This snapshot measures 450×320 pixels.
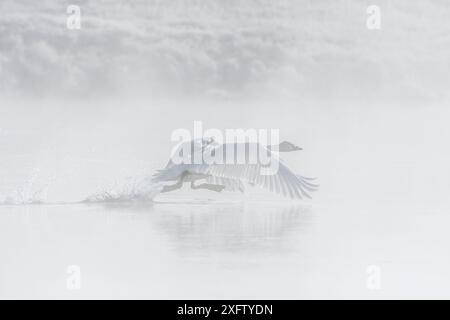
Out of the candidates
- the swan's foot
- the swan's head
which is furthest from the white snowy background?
the swan's head

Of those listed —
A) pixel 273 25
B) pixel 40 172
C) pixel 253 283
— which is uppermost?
pixel 273 25

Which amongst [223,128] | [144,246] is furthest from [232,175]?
[223,128]

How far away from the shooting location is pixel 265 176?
38.2ft

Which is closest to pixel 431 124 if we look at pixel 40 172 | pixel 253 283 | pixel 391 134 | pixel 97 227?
pixel 391 134

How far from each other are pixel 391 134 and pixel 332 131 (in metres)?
1.16

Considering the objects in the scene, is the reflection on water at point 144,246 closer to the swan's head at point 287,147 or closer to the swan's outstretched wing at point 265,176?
the swan's outstretched wing at point 265,176

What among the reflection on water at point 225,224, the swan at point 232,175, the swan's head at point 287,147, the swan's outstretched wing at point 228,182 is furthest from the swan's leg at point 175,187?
the swan's head at point 287,147

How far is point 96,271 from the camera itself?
26.1 feet

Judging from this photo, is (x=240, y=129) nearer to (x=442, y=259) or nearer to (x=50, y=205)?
(x=50, y=205)

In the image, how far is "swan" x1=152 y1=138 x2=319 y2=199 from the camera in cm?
1158

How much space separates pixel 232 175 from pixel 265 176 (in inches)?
17.5

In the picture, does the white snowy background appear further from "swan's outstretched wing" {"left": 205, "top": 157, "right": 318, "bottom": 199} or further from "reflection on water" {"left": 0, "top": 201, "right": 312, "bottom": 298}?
"swan's outstretched wing" {"left": 205, "top": 157, "right": 318, "bottom": 199}

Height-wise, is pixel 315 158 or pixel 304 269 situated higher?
pixel 315 158

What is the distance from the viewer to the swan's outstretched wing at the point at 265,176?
37.9ft
